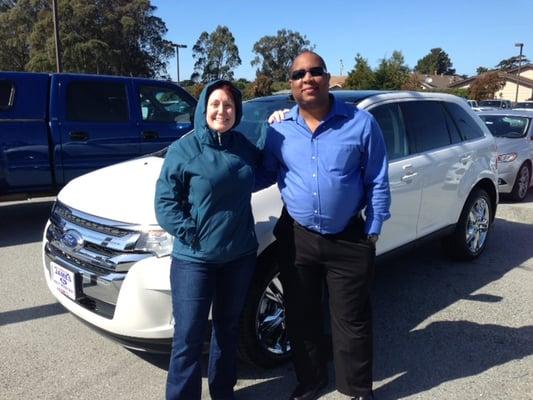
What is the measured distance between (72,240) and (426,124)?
311cm

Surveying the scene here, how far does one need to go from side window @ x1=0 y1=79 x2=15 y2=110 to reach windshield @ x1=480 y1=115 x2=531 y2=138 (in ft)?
26.9

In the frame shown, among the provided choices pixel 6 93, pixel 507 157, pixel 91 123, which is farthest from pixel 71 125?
pixel 507 157

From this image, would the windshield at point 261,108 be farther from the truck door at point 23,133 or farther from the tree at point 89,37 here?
the tree at point 89,37

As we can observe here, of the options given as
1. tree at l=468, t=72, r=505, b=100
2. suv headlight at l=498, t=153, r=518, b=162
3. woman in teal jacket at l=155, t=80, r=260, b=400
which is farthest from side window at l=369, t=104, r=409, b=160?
tree at l=468, t=72, r=505, b=100

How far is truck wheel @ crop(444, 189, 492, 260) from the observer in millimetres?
5043

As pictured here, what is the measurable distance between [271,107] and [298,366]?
2.09 m

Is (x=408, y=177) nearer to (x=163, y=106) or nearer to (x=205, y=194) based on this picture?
(x=205, y=194)

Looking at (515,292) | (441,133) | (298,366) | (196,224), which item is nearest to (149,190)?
(196,224)

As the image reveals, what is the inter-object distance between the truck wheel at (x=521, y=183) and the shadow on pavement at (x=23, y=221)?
7523 mm

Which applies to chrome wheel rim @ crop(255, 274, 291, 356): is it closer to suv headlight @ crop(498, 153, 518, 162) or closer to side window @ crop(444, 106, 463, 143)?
side window @ crop(444, 106, 463, 143)

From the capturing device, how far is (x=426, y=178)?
167 inches

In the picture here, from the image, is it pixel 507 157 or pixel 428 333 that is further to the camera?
pixel 507 157

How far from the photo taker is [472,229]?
17.2 feet

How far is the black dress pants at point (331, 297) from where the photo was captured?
268 cm
